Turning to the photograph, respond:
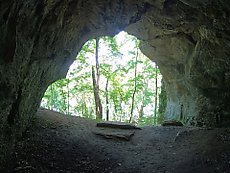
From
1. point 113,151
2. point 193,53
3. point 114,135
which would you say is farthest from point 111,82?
point 113,151

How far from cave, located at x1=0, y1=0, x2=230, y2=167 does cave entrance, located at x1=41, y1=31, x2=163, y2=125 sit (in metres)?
4.26

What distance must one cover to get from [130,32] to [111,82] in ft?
23.3

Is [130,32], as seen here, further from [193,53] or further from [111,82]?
[111,82]

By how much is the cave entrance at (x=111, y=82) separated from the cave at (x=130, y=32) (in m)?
4.26

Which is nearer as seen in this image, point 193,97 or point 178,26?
point 178,26

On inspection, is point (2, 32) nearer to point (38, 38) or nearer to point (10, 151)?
point (38, 38)

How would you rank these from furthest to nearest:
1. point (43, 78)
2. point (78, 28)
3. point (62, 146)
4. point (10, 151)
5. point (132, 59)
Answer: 1. point (132, 59)
2. point (78, 28)
3. point (43, 78)
4. point (62, 146)
5. point (10, 151)

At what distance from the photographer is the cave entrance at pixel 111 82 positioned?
53.7 feet

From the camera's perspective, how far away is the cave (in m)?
5.40

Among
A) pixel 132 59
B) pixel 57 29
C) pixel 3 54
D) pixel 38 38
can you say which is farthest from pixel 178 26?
pixel 132 59

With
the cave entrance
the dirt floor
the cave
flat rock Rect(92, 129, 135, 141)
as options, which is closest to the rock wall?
the cave

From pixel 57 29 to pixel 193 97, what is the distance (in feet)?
19.8

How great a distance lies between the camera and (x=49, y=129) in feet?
26.0

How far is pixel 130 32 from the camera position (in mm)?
11516
